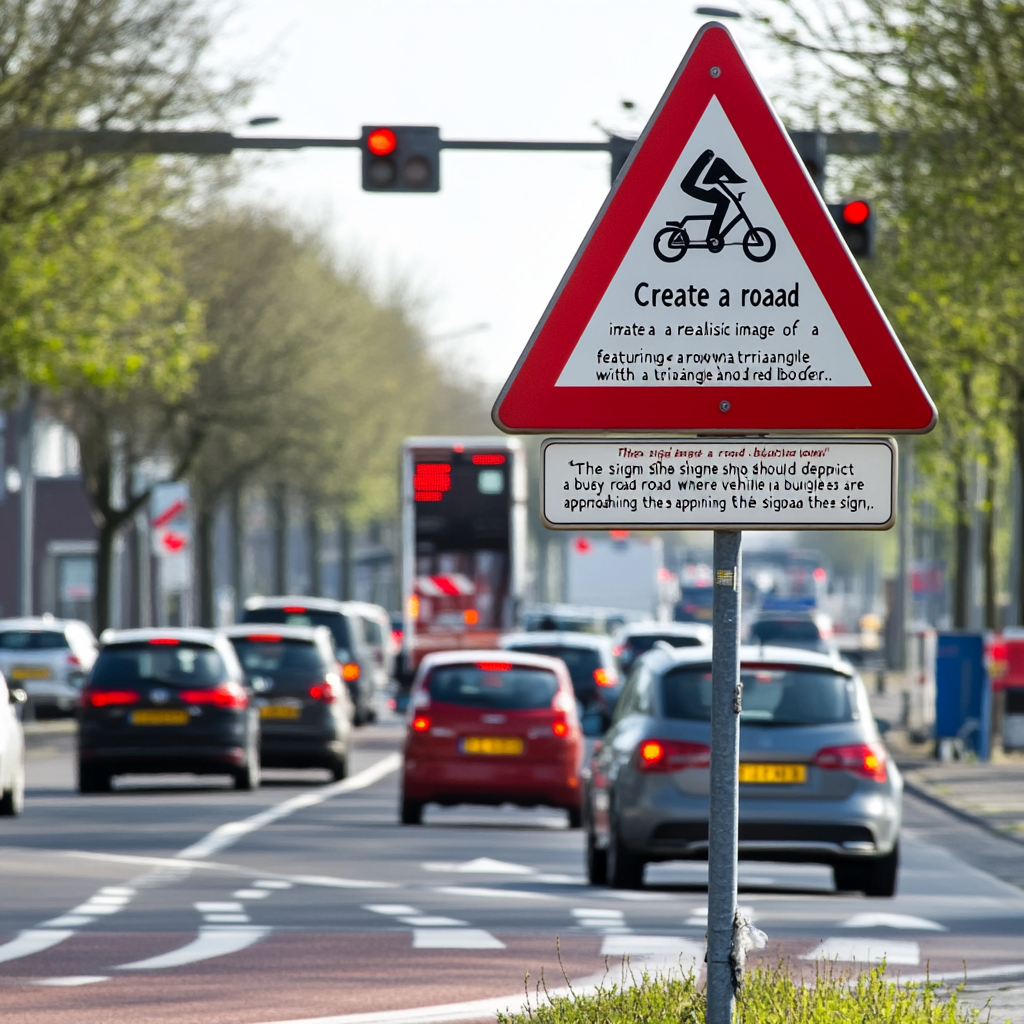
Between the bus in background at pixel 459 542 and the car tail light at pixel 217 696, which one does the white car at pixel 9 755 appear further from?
the bus in background at pixel 459 542

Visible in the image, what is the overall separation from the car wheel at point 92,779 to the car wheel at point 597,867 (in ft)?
32.0

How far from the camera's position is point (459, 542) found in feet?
127

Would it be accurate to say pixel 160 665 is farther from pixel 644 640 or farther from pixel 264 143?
pixel 644 640

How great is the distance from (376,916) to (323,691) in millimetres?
14251

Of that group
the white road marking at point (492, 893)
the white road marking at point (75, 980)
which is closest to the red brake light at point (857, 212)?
the white road marking at point (492, 893)

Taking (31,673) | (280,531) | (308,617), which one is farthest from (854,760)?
(280,531)

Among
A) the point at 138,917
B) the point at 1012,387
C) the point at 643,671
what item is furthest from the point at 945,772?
the point at 138,917

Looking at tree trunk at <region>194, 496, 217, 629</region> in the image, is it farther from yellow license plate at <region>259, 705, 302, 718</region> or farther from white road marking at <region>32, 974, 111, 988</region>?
white road marking at <region>32, 974, 111, 988</region>

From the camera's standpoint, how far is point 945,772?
1156 inches

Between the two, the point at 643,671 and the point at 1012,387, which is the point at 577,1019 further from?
the point at 1012,387

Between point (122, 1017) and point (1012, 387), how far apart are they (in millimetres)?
24819

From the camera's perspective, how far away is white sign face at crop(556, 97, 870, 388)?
19.5 feet

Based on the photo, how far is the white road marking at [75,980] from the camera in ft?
32.9

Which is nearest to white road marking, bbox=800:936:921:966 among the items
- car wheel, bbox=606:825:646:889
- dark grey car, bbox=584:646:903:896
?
dark grey car, bbox=584:646:903:896
